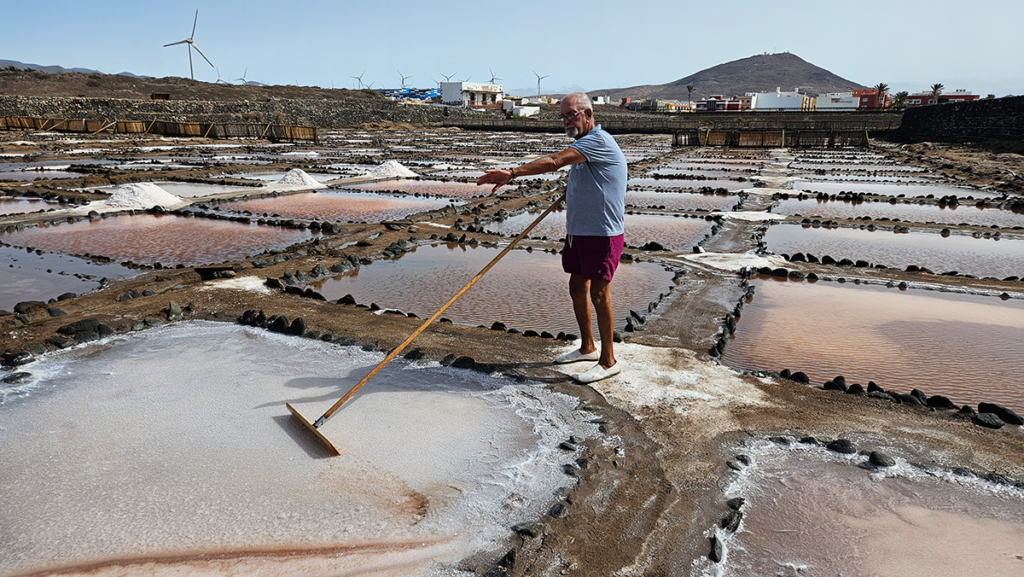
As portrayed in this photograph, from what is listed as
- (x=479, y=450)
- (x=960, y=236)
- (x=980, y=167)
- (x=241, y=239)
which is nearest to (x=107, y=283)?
(x=241, y=239)

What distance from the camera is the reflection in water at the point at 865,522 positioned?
2160mm

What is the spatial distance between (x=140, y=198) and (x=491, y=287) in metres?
7.03

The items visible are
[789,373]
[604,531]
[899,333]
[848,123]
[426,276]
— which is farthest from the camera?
[848,123]

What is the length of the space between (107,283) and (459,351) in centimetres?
376

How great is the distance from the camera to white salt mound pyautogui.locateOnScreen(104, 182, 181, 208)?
9883 mm

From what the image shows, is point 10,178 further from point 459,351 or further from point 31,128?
point 31,128

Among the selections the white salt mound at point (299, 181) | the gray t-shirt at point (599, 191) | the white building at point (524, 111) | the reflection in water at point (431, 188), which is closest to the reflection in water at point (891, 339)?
the gray t-shirt at point (599, 191)

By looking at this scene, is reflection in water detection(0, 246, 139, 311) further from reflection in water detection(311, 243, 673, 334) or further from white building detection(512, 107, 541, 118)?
white building detection(512, 107, 541, 118)

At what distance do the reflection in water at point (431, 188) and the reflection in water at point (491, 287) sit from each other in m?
5.07

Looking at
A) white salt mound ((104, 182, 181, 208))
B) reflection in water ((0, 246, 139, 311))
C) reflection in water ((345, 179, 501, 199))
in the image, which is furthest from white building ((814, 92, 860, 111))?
reflection in water ((0, 246, 139, 311))

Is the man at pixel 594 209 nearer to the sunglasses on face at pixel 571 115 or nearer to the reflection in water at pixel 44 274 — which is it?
the sunglasses on face at pixel 571 115

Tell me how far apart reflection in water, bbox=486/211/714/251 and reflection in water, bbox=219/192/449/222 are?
6.01ft

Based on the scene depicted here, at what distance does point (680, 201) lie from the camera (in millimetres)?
11969

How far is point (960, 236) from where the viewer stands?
28.2 feet
